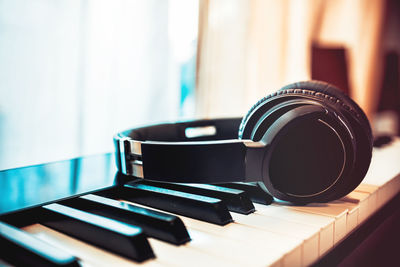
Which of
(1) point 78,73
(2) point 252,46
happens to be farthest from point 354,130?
(2) point 252,46

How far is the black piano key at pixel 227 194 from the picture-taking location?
530 mm

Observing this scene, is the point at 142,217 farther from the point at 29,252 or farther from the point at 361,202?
the point at 361,202

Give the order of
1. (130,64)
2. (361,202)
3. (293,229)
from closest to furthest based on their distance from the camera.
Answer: (293,229)
(361,202)
(130,64)

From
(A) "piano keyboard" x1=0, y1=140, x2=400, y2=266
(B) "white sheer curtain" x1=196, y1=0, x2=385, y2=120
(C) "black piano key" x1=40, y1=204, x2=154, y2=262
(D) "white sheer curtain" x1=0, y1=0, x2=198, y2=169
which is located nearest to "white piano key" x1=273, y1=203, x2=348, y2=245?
(A) "piano keyboard" x1=0, y1=140, x2=400, y2=266

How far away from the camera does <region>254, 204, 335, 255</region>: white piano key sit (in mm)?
468

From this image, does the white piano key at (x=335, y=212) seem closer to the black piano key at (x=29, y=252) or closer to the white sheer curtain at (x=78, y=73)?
the black piano key at (x=29, y=252)

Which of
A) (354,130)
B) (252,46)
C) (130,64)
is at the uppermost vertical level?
(252,46)

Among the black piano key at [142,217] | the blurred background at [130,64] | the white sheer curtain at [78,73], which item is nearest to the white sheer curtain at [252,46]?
the blurred background at [130,64]

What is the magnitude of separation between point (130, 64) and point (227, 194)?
86 centimetres

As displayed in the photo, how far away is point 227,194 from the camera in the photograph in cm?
55

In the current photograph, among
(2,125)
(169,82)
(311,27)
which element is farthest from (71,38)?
(311,27)

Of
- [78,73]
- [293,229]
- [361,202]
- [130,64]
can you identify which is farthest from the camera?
[130,64]

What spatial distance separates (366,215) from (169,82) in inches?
38.4

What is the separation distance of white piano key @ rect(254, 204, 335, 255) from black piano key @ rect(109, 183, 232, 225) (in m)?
0.08
